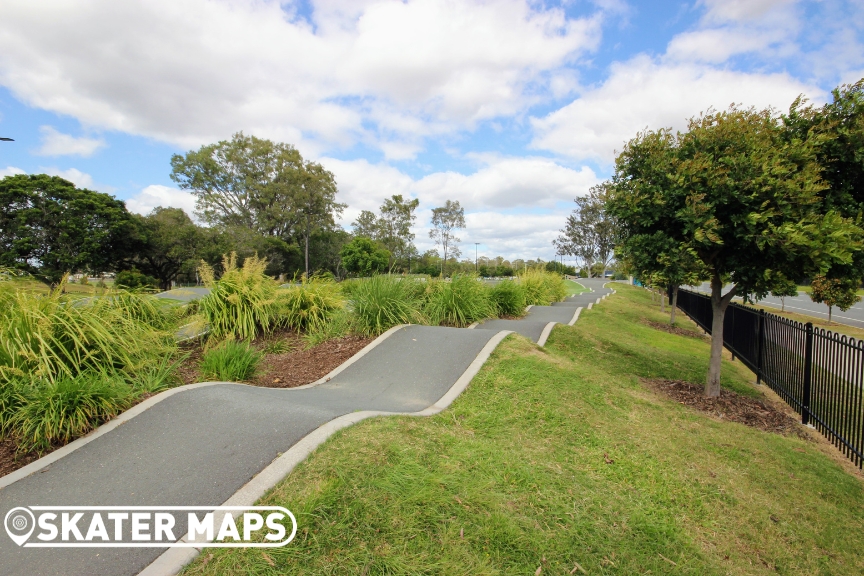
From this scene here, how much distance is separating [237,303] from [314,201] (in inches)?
1477

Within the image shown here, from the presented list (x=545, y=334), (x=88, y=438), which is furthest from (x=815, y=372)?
(x=88, y=438)

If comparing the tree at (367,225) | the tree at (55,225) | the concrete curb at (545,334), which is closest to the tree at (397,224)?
the tree at (367,225)

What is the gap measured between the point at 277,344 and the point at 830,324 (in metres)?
23.2

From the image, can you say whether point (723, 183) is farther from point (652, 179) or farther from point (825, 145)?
point (825, 145)

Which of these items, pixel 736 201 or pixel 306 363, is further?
pixel 306 363

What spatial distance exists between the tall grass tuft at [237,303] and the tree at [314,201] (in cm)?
3475

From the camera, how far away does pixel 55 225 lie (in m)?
29.3

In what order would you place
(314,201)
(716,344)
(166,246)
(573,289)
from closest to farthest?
(716,344)
(573,289)
(166,246)
(314,201)

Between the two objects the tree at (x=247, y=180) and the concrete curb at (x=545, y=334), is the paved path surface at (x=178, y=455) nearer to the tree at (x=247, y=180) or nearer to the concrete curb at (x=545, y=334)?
the concrete curb at (x=545, y=334)

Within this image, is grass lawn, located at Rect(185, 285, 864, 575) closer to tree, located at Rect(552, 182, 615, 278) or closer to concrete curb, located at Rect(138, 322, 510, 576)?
concrete curb, located at Rect(138, 322, 510, 576)

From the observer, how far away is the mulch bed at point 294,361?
593cm

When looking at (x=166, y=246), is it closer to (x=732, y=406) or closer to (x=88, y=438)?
(x=88, y=438)

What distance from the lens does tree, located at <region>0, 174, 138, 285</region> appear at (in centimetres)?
2805

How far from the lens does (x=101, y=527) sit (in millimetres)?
2709
